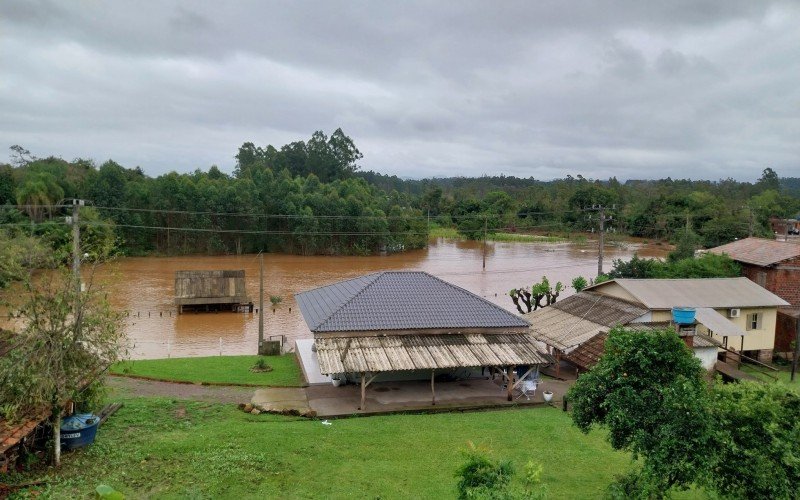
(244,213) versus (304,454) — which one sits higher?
(244,213)

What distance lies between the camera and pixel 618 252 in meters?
63.1

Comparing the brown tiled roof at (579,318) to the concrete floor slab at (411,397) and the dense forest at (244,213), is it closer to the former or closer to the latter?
the concrete floor slab at (411,397)

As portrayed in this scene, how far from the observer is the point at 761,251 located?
91.6ft

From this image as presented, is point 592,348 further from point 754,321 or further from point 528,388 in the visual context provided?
point 754,321

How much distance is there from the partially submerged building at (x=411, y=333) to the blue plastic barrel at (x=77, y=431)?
5533mm

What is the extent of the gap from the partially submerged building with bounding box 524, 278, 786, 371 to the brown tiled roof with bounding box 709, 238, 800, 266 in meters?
3.28

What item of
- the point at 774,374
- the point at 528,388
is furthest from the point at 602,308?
the point at 528,388

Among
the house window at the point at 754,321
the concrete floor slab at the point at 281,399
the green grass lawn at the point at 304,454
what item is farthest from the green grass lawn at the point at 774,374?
the concrete floor slab at the point at 281,399

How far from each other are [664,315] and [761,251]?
1088 cm

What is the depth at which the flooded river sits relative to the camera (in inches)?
1036

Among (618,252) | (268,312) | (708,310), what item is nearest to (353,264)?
(268,312)

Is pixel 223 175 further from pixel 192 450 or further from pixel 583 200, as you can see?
pixel 192 450

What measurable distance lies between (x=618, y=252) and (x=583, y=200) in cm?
2090

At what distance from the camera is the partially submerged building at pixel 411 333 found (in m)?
16.0
